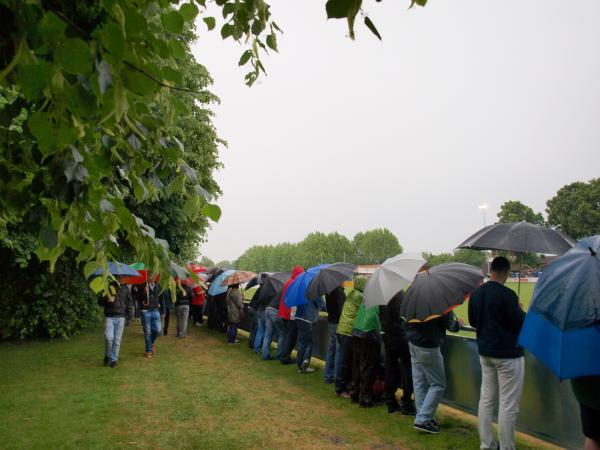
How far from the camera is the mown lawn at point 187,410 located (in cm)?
605

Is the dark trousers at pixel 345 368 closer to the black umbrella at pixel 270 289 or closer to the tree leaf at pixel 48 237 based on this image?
Answer: the black umbrella at pixel 270 289

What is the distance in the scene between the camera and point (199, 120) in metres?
18.5

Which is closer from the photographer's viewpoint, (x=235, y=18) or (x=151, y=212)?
(x=235, y=18)

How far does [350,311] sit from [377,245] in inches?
5092

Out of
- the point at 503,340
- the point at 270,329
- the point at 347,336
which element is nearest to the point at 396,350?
the point at 347,336

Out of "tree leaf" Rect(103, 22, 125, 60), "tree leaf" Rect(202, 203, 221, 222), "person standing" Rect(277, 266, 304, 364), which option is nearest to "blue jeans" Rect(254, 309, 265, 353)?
"person standing" Rect(277, 266, 304, 364)

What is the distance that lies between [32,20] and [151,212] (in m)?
15.6

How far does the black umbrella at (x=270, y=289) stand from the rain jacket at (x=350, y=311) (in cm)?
358

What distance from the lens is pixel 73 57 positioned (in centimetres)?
119

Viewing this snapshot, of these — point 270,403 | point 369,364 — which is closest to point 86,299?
point 270,403

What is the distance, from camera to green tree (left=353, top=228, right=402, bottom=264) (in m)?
134

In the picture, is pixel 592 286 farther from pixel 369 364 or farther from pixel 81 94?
pixel 369 364

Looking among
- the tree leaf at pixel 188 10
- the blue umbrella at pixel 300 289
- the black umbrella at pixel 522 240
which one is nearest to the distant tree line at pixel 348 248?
the blue umbrella at pixel 300 289

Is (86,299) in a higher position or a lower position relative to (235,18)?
lower
